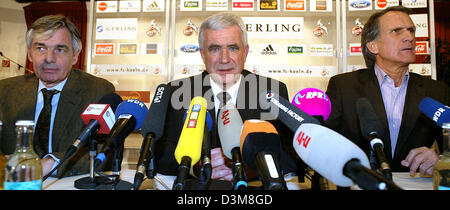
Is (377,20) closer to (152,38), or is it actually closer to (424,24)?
(424,24)

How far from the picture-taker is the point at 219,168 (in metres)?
1.27

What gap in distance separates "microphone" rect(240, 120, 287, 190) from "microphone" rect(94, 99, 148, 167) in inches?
12.6

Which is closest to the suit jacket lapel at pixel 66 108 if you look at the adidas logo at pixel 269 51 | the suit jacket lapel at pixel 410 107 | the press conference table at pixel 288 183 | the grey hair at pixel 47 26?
the grey hair at pixel 47 26

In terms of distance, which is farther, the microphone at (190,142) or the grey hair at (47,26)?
the grey hair at (47,26)

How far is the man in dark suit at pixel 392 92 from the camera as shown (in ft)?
6.04

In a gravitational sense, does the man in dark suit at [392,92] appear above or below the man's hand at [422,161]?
above

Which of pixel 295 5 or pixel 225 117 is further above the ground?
pixel 295 5

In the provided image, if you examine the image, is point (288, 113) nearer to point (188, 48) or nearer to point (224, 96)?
point (224, 96)

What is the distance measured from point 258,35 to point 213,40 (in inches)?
97.2

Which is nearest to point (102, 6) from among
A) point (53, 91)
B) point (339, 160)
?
point (53, 91)

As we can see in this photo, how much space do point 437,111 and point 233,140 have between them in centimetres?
81

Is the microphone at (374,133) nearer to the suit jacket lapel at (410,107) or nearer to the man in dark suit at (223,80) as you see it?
the man in dark suit at (223,80)

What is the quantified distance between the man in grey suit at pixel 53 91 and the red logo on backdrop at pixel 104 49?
2461 mm
